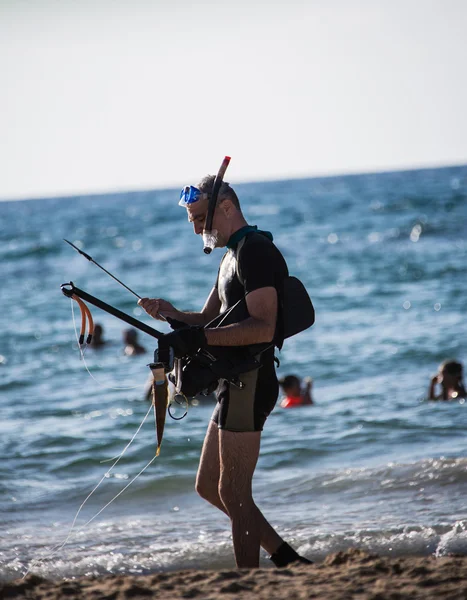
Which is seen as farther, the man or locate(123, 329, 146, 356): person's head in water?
locate(123, 329, 146, 356): person's head in water

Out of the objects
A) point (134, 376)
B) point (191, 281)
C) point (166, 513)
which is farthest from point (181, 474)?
point (191, 281)

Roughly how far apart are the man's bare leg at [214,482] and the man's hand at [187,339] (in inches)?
19.8

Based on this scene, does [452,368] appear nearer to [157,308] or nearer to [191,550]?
[191,550]

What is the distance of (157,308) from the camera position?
179 inches

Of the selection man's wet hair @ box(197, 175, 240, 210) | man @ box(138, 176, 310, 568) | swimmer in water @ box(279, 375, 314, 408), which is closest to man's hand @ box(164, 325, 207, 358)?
man @ box(138, 176, 310, 568)

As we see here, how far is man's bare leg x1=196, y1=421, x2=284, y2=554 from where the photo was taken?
4527 millimetres

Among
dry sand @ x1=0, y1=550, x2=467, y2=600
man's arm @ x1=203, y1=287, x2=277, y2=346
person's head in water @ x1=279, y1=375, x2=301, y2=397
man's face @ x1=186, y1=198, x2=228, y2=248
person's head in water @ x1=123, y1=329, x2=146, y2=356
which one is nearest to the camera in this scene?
dry sand @ x1=0, y1=550, x2=467, y2=600

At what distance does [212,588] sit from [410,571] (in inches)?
34.4

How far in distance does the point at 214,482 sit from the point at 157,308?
34.7 inches

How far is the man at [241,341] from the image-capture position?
422 cm

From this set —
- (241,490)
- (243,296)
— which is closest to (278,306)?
(243,296)

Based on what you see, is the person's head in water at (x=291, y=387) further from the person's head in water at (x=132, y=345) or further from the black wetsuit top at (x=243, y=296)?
the black wetsuit top at (x=243, y=296)

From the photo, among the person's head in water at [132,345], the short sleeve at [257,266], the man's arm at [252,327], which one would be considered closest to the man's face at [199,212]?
the short sleeve at [257,266]

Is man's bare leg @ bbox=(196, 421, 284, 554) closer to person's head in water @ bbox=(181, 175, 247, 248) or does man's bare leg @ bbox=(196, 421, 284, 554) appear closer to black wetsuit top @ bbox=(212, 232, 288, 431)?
black wetsuit top @ bbox=(212, 232, 288, 431)
